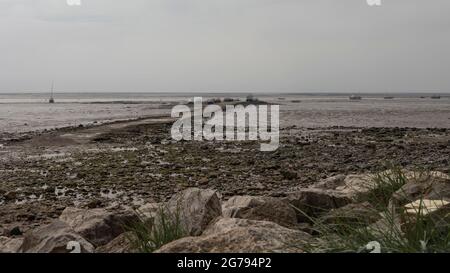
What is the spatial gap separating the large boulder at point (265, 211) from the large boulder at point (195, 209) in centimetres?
24

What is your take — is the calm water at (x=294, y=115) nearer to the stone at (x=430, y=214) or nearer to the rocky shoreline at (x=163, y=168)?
the rocky shoreline at (x=163, y=168)

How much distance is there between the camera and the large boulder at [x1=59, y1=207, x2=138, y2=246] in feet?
A: 17.7

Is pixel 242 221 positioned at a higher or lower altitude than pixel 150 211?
higher

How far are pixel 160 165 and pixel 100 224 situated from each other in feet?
25.7

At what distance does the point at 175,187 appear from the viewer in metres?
10.4

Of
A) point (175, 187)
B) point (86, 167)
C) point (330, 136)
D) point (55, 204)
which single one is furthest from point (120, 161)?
point (330, 136)

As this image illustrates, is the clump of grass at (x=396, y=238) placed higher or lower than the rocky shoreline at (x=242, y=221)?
higher

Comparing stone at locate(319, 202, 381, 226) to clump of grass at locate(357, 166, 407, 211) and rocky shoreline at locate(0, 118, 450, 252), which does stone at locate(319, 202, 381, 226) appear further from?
clump of grass at locate(357, 166, 407, 211)

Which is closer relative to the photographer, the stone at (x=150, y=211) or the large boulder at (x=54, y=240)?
the large boulder at (x=54, y=240)

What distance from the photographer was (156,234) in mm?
4383

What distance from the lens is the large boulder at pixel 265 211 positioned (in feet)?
16.5

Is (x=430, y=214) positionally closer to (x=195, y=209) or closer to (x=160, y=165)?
(x=195, y=209)

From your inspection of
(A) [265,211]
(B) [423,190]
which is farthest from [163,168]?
(B) [423,190]

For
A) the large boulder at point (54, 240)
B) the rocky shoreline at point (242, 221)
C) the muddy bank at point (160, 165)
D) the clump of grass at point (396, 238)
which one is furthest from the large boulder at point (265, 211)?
the muddy bank at point (160, 165)
